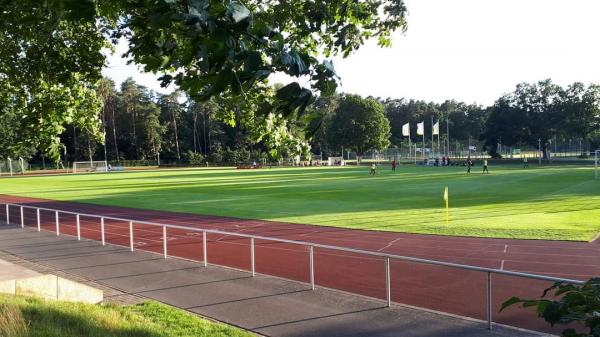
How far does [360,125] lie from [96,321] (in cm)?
10331

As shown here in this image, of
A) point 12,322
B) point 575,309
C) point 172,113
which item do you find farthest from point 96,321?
point 172,113

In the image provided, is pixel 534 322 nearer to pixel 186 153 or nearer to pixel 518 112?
pixel 518 112

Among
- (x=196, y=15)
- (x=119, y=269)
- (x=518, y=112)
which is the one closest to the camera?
(x=196, y=15)

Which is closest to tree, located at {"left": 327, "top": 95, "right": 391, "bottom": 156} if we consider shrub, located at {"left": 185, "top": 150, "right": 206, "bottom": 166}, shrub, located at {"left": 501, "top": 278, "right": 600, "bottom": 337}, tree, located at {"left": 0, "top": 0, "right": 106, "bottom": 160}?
shrub, located at {"left": 185, "top": 150, "right": 206, "bottom": 166}

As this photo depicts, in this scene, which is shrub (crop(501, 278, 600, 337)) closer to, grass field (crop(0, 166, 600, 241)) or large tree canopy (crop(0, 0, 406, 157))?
large tree canopy (crop(0, 0, 406, 157))

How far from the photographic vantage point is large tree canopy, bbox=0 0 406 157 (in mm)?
2400

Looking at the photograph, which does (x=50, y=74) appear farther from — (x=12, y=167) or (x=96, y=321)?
(x=12, y=167)

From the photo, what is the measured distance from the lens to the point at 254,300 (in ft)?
31.4

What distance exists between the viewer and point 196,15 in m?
2.23

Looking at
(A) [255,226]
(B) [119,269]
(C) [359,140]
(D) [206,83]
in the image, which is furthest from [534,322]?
(C) [359,140]

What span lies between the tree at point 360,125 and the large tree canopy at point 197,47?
97993 mm

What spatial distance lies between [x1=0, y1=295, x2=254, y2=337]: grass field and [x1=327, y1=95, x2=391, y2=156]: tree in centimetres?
10158

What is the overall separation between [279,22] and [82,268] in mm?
9522

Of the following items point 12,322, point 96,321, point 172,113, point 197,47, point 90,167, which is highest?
point 172,113
